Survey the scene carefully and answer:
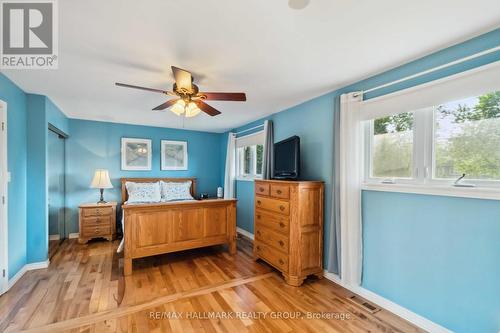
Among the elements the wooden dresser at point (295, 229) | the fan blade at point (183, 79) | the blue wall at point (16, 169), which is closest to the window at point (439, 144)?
the wooden dresser at point (295, 229)

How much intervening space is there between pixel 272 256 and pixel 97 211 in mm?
3275

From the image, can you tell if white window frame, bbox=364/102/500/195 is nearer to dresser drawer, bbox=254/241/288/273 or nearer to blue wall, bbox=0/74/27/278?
dresser drawer, bbox=254/241/288/273

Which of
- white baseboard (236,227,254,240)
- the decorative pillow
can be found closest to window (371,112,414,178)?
white baseboard (236,227,254,240)

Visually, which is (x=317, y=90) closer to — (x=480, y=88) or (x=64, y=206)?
(x=480, y=88)

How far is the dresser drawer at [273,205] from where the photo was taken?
2703mm

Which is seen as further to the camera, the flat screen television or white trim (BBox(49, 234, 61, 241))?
white trim (BBox(49, 234, 61, 241))

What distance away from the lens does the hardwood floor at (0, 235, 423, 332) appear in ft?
6.31

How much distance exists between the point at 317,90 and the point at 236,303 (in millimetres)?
2558

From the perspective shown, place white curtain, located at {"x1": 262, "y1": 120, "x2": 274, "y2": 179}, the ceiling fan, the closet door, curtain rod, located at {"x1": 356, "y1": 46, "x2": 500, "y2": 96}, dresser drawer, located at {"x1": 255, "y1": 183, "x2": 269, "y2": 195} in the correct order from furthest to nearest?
1. the closet door
2. white curtain, located at {"x1": 262, "y1": 120, "x2": 274, "y2": 179}
3. dresser drawer, located at {"x1": 255, "y1": 183, "x2": 269, "y2": 195}
4. the ceiling fan
5. curtain rod, located at {"x1": 356, "y1": 46, "x2": 500, "y2": 96}

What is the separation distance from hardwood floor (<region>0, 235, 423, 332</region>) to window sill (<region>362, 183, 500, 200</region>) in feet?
3.83

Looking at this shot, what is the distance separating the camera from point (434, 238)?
1889 mm

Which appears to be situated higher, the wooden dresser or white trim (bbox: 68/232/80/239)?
the wooden dresser

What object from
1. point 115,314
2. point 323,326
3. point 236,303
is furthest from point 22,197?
point 323,326

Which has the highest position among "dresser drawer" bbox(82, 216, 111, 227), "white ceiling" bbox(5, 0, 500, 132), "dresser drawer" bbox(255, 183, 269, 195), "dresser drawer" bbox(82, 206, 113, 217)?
"white ceiling" bbox(5, 0, 500, 132)
